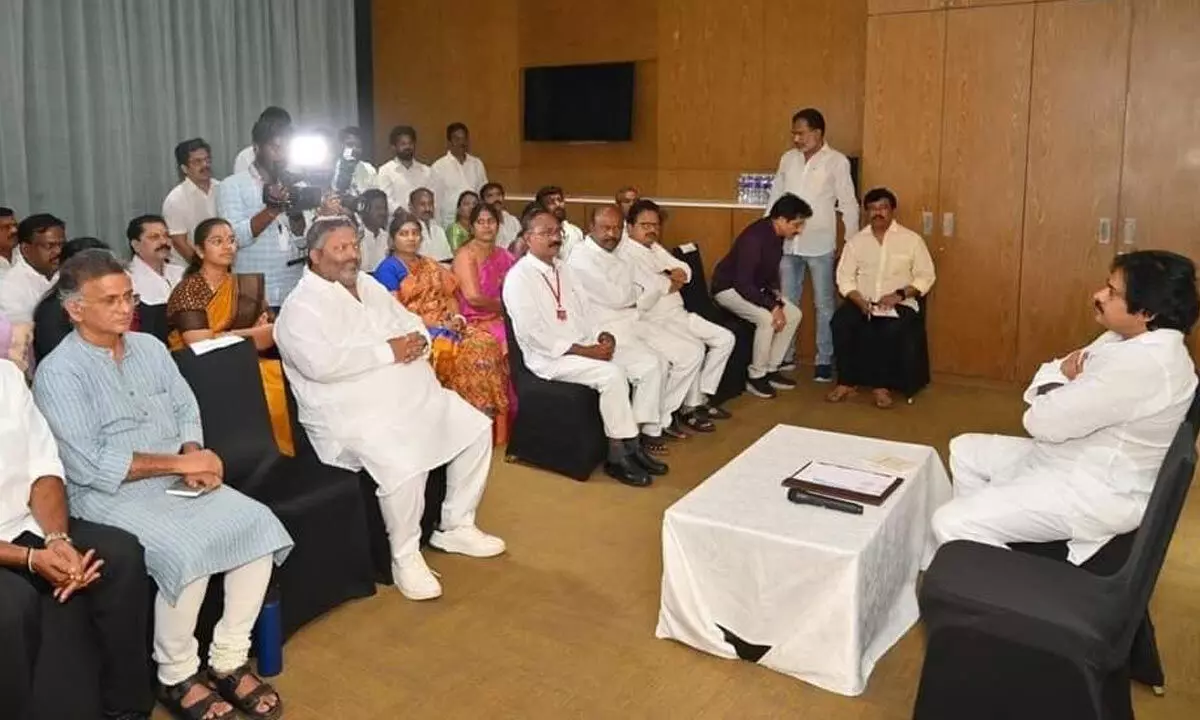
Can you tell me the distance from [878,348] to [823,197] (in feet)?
3.86

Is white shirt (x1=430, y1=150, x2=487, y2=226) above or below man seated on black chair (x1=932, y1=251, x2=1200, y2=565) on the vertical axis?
above

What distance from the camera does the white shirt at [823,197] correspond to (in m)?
6.66

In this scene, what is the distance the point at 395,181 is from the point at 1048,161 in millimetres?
4444

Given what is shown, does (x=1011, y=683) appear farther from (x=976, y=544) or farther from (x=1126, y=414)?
(x=1126, y=414)

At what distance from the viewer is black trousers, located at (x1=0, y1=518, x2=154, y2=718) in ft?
7.85

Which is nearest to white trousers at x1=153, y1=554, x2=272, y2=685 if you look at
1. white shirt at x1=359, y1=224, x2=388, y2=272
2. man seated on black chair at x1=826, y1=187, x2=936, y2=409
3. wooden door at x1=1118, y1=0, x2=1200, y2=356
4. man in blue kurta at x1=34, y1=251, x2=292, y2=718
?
man in blue kurta at x1=34, y1=251, x2=292, y2=718

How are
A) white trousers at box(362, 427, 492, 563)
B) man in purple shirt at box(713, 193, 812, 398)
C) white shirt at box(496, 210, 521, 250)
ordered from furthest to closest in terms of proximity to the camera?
white shirt at box(496, 210, 521, 250) < man in purple shirt at box(713, 193, 812, 398) < white trousers at box(362, 427, 492, 563)

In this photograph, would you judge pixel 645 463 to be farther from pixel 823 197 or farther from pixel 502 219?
pixel 502 219

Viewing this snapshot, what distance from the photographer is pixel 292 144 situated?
5.02 metres

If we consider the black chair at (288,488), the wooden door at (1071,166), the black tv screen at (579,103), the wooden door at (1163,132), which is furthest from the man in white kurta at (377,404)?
the black tv screen at (579,103)

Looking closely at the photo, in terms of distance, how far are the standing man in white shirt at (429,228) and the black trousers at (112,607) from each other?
4.05m

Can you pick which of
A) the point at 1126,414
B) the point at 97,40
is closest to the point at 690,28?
the point at 97,40

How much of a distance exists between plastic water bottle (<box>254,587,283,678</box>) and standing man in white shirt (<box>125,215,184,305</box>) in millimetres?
2133

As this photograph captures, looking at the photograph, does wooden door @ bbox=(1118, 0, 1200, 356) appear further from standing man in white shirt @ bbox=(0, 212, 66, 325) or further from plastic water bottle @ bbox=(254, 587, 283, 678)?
standing man in white shirt @ bbox=(0, 212, 66, 325)
